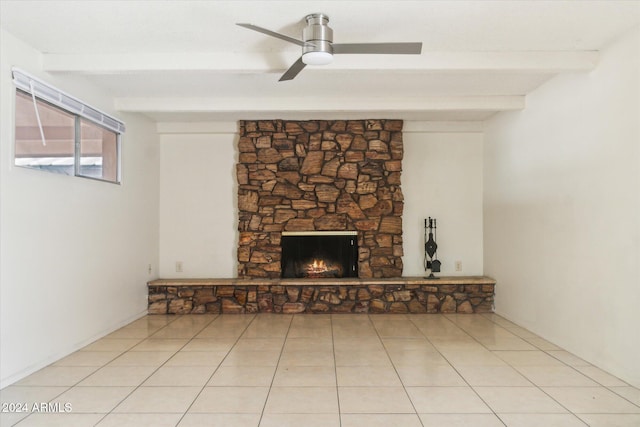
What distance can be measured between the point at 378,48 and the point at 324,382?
7.25ft

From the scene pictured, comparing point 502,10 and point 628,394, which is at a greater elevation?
point 502,10

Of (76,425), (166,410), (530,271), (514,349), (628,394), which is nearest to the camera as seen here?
(76,425)

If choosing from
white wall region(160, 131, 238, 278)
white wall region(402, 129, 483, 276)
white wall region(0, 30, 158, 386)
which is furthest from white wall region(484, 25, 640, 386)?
white wall region(0, 30, 158, 386)

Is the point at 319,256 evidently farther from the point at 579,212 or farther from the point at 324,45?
the point at 324,45

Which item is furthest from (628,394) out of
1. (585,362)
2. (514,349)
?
(514,349)

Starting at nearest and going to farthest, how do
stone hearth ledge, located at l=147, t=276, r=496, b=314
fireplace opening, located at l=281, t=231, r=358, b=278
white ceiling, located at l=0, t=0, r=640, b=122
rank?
white ceiling, located at l=0, t=0, r=640, b=122, stone hearth ledge, located at l=147, t=276, r=496, b=314, fireplace opening, located at l=281, t=231, r=358, b=278

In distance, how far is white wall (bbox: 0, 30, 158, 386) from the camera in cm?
293

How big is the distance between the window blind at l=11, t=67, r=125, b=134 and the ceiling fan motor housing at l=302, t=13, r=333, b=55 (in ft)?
6.70

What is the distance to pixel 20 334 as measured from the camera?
9.86 feet

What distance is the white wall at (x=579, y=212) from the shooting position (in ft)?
9.66

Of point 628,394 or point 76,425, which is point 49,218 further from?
point 628,394

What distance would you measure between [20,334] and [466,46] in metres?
3.78

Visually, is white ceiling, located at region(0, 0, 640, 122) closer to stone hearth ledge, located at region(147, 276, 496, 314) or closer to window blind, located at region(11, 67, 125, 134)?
window blind, located at region(11, 67, 125, 134)

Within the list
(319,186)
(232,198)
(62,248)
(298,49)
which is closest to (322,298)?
(319,186)
